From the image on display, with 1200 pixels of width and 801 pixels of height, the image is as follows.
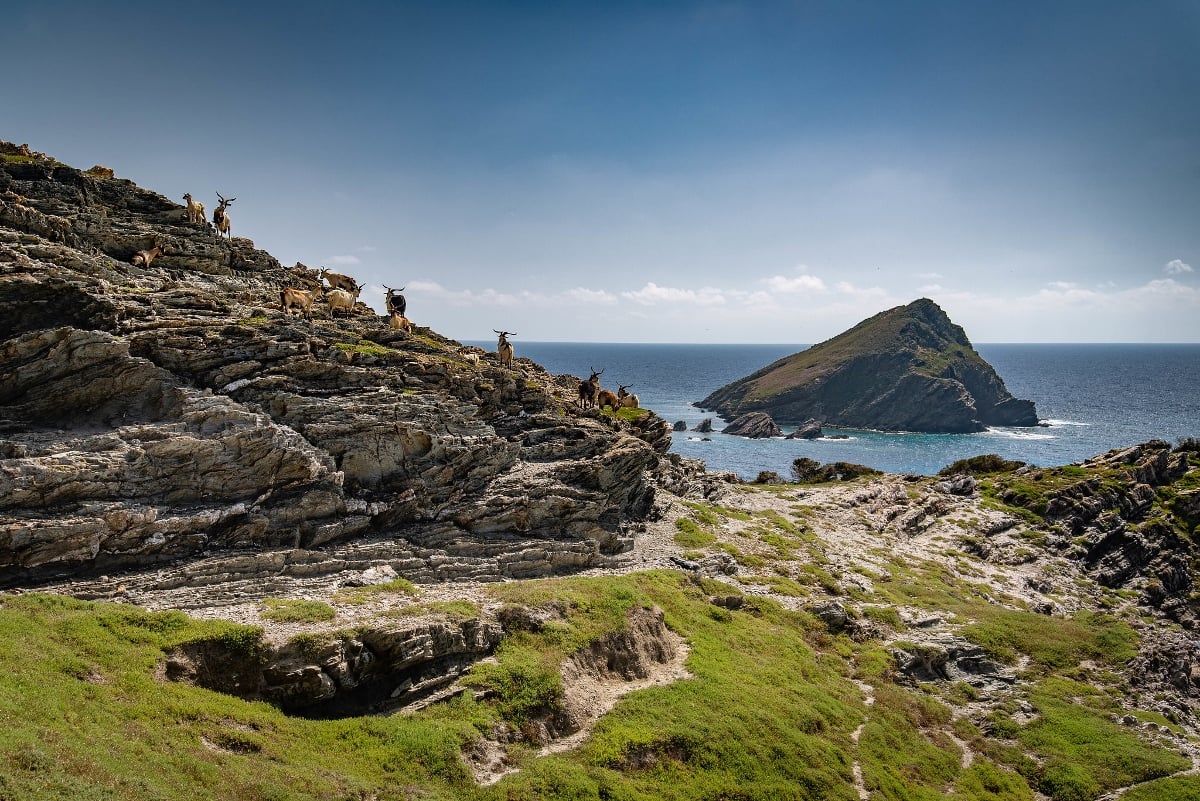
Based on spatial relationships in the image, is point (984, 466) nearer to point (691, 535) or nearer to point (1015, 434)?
point (691, 535)

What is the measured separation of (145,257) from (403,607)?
31076 mm

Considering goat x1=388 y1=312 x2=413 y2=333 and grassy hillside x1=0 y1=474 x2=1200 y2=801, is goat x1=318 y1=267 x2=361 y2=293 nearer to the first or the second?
goat x1=388 y1=312 x2=413 y2=333

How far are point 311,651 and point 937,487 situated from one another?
Result: 77.1 meters

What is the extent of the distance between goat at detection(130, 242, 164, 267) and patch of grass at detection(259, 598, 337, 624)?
26987 millimetres

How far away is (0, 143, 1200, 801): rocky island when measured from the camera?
65.5 feet

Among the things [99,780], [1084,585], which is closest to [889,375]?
[1084,585]

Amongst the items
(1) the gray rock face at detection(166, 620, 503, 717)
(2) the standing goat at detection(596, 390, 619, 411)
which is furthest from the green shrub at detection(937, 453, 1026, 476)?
(1) the gray rock face at detection(166, 620, 503, 717)

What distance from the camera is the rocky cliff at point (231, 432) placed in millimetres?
26922

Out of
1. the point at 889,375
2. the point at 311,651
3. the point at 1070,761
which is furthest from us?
the point at 889,375

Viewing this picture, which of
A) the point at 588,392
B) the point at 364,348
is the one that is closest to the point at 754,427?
the point at 588,392

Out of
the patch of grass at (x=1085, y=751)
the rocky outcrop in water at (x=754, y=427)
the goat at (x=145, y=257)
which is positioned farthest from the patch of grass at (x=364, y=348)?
the rocky outcrop in water at (x=754, y=427)

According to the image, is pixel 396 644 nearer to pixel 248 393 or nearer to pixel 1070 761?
pixel 248 393

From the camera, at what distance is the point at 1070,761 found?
96.1 feet

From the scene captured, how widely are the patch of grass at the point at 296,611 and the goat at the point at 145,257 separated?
27.0 m
